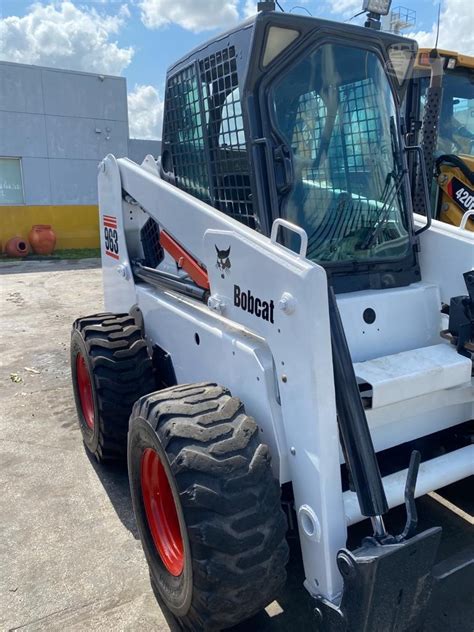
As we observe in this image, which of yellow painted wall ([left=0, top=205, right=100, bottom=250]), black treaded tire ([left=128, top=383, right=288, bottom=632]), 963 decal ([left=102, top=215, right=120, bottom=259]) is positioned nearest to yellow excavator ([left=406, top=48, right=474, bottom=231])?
963 decal ([left=102, top=215, right=120, bottom=259])

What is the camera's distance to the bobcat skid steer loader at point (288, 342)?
6.51 feet

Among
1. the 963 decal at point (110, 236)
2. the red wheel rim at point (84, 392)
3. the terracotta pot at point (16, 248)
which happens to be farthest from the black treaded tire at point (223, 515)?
the terracotta pot at point (16, 248)

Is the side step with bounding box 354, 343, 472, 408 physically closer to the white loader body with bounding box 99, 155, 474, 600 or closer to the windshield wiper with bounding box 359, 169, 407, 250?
the white loader body with bounding box 99, 155, 474, 600

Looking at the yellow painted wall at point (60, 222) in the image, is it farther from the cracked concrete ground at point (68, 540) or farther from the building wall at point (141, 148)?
the cracked concrete ground at point (68, 540)

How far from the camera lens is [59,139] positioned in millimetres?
17250

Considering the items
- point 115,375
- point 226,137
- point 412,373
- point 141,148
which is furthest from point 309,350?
point 141,148

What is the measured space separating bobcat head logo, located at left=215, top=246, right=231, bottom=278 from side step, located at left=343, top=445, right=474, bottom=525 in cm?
109

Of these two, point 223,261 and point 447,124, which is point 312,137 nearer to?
point 223,261

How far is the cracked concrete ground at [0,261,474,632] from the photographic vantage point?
2.47 m

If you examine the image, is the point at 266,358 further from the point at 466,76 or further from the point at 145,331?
the point at 466,76

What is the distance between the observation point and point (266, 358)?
226 cm

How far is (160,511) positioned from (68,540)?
802 millimetres

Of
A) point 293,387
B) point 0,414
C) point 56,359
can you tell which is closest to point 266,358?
point 293,387

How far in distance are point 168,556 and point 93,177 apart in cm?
1712
